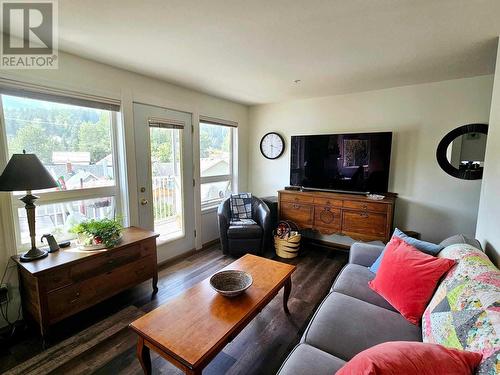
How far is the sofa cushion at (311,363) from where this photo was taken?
1059 mm

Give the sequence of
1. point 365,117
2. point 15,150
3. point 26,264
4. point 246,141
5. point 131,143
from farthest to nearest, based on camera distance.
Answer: point 246,141
point 365,117
point 131,143
point 15,150
point 26,264

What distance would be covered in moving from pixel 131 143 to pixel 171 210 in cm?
101

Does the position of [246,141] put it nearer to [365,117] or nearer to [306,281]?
[365,117]

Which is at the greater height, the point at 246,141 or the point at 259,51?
the point at 259,51

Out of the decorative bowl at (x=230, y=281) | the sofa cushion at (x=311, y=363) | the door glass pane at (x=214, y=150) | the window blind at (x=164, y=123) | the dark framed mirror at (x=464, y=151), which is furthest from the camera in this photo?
the door glass pane at (x=214, y=150)

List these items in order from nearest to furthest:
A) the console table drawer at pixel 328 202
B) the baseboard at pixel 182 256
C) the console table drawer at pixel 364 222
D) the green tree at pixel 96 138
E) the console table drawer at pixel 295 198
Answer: the green tree at pixel 96 138 < the console table drawer at pixel 364 222 < the baseboard at pixel 182 256 < the console table drawer at pixel 328 202 < the console table drawer at pixel 295 198

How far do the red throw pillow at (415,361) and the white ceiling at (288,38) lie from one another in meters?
1.73

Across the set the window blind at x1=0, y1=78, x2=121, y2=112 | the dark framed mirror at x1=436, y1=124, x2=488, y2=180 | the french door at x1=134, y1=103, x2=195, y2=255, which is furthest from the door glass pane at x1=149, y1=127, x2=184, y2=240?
the dark framed mirror at x1=436, y1=124, x2=488, y2=180

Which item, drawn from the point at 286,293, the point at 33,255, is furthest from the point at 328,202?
the point at 33,255

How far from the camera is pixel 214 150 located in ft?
12.6

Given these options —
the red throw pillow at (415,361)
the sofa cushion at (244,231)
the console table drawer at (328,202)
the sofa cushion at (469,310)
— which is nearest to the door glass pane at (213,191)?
the sofa cushion at (244,231)

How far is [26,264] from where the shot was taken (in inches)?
69.0

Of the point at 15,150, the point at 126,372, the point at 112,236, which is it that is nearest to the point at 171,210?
the point at 112,236

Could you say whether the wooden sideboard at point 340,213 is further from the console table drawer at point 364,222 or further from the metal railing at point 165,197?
the metal railing at point 165,197
